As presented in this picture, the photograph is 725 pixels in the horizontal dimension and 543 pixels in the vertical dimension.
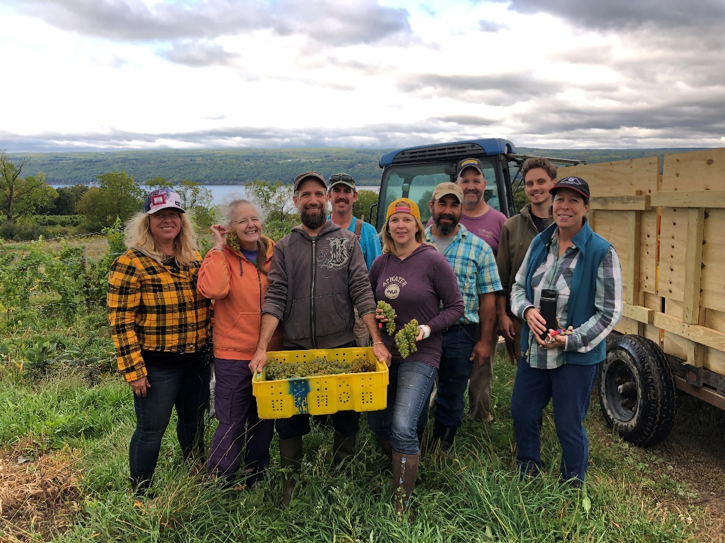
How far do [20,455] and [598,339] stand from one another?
14.2ft

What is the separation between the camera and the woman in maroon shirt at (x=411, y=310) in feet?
9.24

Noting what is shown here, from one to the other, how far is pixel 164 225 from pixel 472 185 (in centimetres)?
231

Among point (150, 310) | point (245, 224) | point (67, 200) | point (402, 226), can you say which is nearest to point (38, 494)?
point (150, 310)

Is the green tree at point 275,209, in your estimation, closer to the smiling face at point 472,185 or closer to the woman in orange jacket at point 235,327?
the woman in orange jacket at point 235,327

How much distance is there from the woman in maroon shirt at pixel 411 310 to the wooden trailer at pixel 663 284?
1.69 m

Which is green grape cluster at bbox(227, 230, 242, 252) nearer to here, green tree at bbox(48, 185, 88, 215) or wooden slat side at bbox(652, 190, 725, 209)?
wooden slat side at bbox(652, 190, 725, 209)

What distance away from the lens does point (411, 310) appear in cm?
297

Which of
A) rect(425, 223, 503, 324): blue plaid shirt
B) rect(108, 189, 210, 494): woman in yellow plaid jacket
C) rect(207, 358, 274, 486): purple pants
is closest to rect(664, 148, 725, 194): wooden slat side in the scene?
rect(425, 223, 503, 324): blue plaid shirt

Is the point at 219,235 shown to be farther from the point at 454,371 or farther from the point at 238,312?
the point at 454,371

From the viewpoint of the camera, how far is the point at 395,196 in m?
6.91

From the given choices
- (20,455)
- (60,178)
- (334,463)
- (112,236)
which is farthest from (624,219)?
(60,178)

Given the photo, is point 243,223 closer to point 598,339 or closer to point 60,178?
point 598,339

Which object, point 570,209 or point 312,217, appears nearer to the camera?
point 570,209

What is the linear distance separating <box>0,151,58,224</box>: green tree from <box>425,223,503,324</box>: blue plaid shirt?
59760 millimetres
